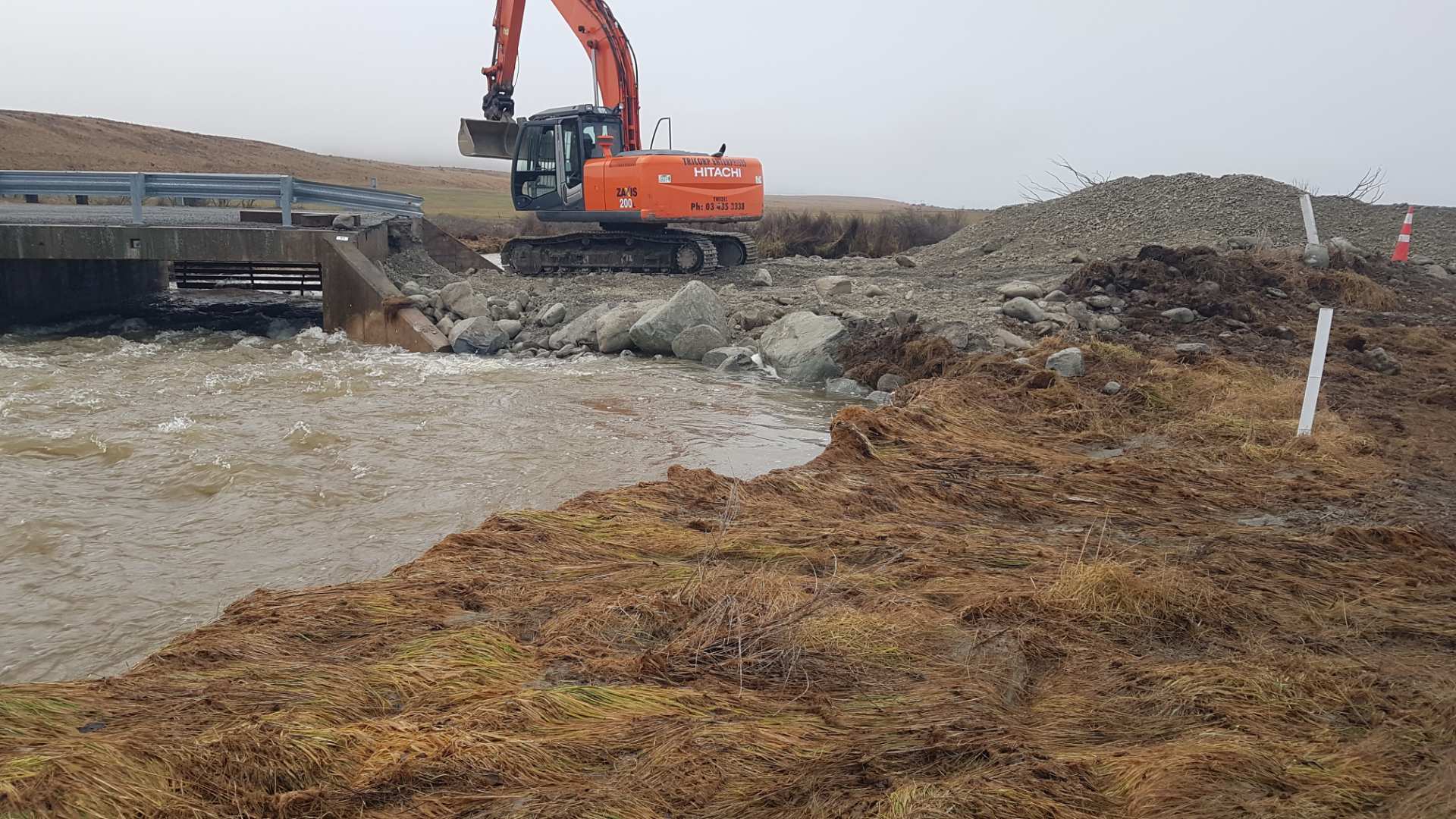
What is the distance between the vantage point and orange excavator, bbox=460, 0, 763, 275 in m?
16.6

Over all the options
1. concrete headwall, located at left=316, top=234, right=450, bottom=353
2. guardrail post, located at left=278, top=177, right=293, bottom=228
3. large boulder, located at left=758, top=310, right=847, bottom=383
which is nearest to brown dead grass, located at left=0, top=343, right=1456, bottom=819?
large boulder, located at left=758, top=310, right=847, bottom=383

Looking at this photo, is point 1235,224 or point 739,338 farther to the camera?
point 1235,224

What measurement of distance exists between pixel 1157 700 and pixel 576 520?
3.31 meters

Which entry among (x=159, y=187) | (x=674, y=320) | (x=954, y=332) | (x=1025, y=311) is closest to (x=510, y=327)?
(x=674, y=320)

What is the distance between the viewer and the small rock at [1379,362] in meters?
10.0

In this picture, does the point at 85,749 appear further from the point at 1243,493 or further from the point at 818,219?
the point at 818,219

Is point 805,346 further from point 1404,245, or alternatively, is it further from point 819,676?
point 1404,245

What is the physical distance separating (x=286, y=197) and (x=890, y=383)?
377 inches

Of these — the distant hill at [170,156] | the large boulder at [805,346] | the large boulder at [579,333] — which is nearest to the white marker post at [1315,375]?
the large boulder at [805,346]

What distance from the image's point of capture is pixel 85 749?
280cm

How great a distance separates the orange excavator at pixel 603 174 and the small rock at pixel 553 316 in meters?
3.22

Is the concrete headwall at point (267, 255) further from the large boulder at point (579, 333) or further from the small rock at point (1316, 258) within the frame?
the small rock at point (1316, 258)

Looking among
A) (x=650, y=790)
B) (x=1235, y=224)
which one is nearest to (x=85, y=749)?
(x=650, y=790)

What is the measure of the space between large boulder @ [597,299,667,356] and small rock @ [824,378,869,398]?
309 cm
